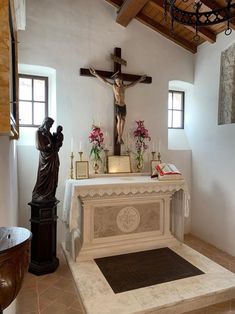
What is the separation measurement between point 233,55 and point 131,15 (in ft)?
5.49

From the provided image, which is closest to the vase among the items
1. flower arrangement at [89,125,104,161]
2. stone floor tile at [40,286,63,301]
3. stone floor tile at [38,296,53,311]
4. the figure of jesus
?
flower arrangement at [89,125,104,161]

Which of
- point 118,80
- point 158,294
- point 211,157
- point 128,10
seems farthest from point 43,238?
point 128,10

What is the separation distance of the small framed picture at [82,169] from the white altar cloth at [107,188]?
5.0 inches

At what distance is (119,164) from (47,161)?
4.21 feet

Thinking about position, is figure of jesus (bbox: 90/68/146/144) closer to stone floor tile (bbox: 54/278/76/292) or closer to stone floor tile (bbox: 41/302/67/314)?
stone floor tile (bbox: 54/278/76/292)

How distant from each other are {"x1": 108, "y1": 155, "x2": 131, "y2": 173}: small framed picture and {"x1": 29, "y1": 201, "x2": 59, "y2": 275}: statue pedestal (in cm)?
114

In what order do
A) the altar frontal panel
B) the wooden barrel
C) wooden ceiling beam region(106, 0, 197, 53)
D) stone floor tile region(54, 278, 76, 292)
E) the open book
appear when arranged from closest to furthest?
1. the wooden barrel
2. stone floor tile region(54, 278, 76, 292)
3. the altar frontal panel
4. the open book
5. wooden ceiling beam region(106, 0, 197, 53)

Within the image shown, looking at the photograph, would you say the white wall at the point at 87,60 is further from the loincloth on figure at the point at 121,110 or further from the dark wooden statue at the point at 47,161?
the dark wooden statue at the point at 47,161

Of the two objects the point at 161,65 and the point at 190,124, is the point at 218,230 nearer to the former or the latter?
the point at 190,124

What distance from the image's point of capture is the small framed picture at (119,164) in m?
3.82

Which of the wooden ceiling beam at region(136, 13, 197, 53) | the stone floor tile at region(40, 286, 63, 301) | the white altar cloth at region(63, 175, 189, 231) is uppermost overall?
the wooden ceiling beam at region(136, 13, 197, 53)

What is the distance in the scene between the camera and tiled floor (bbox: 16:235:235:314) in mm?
2365

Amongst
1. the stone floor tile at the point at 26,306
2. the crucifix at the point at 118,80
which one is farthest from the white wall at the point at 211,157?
the stone floor tile at the point at 26,306

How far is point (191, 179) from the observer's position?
4555 millimetres
